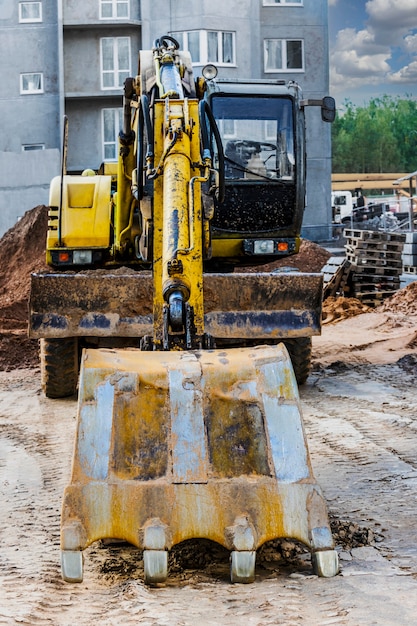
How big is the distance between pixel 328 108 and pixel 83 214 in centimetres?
267

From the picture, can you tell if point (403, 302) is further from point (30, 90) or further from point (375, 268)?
point (30, 90)

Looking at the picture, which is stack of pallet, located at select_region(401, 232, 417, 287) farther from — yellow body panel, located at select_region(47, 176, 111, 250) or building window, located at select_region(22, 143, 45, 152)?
building window, located at select_region(22, 143, 45, 152)

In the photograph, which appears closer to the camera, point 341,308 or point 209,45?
point 341,308

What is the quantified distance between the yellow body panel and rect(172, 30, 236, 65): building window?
25.2 meters

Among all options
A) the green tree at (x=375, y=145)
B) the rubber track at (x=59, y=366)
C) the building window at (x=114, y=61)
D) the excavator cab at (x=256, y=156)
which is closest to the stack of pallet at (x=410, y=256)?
the excavator cab at (x=256, y=156)

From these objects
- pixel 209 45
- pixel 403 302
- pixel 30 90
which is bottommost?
pixel 403 302

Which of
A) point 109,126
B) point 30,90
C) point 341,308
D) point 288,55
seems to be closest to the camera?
point 341,308

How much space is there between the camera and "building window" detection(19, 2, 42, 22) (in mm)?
35000

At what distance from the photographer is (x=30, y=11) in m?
35.2

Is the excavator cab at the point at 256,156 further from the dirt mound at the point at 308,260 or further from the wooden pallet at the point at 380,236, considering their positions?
the dirt mound at the point at 308,260

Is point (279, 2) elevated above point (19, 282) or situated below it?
above

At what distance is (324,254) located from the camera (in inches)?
916

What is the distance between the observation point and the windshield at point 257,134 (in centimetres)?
1047

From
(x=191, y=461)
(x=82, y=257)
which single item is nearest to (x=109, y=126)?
(x=82, y=257)
